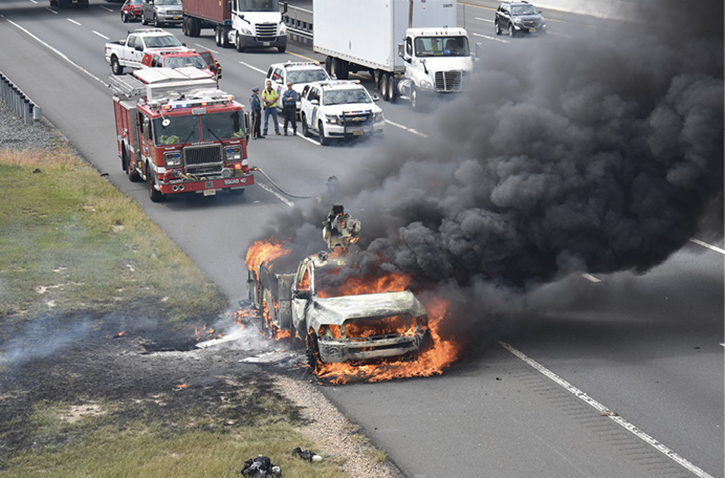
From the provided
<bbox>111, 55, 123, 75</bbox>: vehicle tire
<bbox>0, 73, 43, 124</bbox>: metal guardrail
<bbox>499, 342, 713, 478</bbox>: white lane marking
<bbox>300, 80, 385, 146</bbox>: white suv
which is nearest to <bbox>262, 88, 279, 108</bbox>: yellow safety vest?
<bbox>300, 80, 385, 146</bbox>: white suv

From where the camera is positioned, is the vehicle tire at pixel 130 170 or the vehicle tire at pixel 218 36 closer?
the vehicle tire at pixel 130 170

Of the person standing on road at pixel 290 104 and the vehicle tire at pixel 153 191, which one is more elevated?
the person standing on road at pixel 290 104

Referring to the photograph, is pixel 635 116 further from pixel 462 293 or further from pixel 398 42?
pixel 398 42

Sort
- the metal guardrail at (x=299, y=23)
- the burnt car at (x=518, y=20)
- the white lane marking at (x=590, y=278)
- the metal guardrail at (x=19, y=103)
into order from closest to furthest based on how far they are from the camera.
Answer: the white lane marking at (x=590, y=278) → the metal guardrail at (x=19, y=103) → the burnt car at (x=518, y=20) → the metal guardrail at (x=299, y=23)

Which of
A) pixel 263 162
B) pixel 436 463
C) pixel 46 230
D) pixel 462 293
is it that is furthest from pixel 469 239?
pixel 263 162

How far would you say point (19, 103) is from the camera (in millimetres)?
36031

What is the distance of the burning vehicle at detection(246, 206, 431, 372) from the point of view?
13.5 m

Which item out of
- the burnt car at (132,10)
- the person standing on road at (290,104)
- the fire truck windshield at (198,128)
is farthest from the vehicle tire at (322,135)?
the burnt car at (132,10)

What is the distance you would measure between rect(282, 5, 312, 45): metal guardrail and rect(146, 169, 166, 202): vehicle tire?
25782 millimetres

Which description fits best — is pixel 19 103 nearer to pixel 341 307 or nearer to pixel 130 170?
pixel 130 170

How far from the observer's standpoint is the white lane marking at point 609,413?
36.8 ft

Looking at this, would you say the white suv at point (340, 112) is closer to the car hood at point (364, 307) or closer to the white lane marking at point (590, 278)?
the white lane marking at point (590, 278)

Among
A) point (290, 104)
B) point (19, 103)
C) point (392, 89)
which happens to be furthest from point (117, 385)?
point (392, 89)

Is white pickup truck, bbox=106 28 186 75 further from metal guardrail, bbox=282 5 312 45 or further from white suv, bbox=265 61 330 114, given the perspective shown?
metal guardrail, bbox=282 5 312 45
